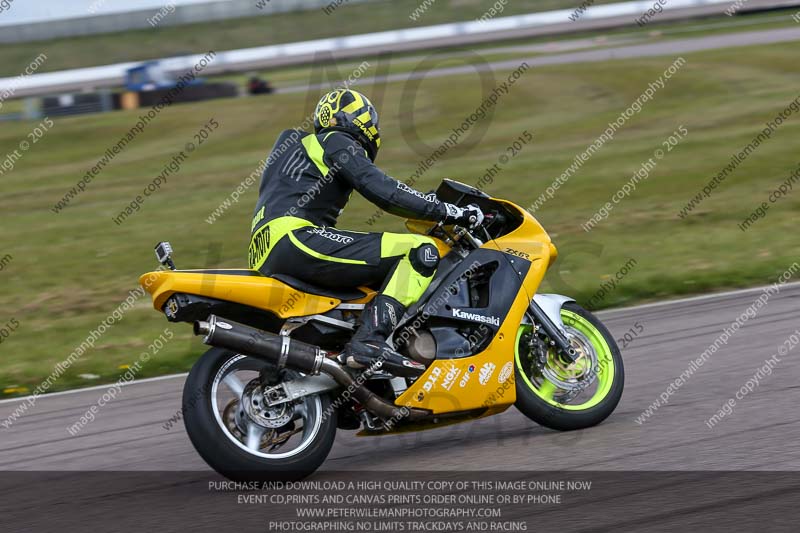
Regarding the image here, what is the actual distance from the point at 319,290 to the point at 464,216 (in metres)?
0.93

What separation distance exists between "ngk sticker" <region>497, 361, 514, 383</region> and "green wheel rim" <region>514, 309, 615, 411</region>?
0.15 m

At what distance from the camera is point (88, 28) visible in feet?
231

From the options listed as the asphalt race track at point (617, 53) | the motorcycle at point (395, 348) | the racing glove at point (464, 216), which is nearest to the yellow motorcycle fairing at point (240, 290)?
the motorcycle at point (395, 348)

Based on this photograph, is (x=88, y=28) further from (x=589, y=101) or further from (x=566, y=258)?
(x=566, y=258)

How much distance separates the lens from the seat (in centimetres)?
548

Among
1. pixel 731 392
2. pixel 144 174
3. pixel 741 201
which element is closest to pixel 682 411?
pixel 731 392

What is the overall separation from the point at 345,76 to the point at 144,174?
1570cm

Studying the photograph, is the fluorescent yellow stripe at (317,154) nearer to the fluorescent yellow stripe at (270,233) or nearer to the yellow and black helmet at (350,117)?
the yellow and black helmet at (350,117)

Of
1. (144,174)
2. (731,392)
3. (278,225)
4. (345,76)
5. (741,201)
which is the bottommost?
(345,76)

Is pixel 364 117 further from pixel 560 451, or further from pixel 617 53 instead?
pixel 617 53

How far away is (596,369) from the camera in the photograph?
613 centimetres

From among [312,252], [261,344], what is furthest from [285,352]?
[312,252]

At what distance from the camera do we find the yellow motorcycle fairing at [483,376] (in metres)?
5.61

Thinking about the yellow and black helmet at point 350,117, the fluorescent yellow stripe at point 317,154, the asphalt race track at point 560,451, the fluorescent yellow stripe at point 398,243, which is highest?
the yellow and black helmet at point 350,117
